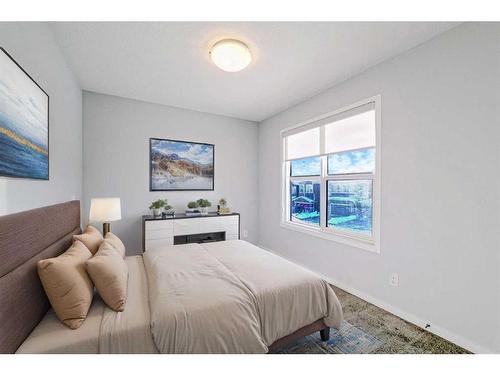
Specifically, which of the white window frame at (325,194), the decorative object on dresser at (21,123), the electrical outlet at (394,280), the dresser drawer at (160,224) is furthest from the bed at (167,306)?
the dresser drawer at (160,224)

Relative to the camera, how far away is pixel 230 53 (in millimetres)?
1875

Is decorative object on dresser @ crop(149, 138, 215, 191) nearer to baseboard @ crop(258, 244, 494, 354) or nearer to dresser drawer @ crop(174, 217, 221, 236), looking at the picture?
dresser drawer @ crop(174, 217, 221, 236)

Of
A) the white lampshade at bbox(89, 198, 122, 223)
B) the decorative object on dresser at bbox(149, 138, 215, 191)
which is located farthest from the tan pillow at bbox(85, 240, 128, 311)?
the decorative object on dresser at bbox(149, 138, 215, 191)

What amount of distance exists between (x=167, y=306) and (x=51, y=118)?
6.02ft

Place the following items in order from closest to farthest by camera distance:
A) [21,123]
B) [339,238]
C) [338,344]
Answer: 1. [21,123]
2. [338,344]
3. [339,238]

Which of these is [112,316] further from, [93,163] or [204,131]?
[204,131]

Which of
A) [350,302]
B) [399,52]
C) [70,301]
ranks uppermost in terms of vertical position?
[399,52]

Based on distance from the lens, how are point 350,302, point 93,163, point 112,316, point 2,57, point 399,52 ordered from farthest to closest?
1. point 93,163
2. point 350,302
3. point 399,52
4. point 112,316
5. point 2,57

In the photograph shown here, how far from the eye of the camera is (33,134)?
1.46 metres

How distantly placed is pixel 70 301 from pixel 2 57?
1304mm

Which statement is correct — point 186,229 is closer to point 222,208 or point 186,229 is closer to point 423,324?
point 222,208

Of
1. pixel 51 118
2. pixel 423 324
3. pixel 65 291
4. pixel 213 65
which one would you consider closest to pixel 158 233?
pixel 51 118
